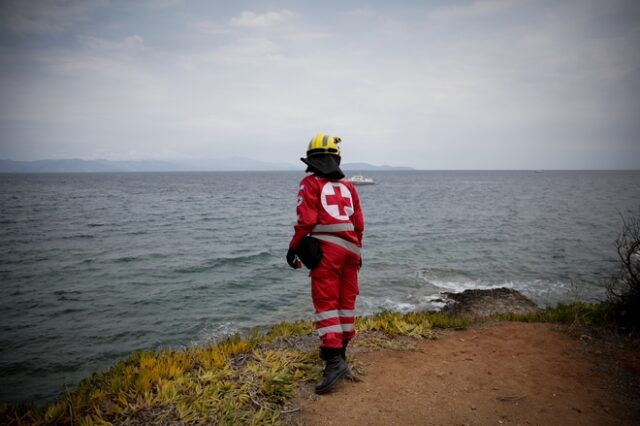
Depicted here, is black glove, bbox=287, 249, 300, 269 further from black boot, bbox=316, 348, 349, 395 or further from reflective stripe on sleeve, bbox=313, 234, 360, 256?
black boot, bbox=316, 348, 349, 395

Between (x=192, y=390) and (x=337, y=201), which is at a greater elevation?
(x=337, y=201)

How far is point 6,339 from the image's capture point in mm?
10500

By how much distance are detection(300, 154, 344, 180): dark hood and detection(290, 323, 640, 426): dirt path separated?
9.21 feet

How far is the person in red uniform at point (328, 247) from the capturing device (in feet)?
13.8

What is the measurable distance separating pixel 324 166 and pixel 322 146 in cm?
28

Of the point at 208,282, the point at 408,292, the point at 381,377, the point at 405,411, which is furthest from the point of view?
the point at 208,282

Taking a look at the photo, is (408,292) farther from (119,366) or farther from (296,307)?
(119,366)

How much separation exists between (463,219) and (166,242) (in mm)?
28493

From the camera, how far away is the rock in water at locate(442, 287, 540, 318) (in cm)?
1088

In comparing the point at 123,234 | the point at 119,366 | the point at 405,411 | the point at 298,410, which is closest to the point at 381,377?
the point at 405,411

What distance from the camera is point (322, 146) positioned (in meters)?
4.41

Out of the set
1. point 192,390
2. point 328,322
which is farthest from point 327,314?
point 192,390

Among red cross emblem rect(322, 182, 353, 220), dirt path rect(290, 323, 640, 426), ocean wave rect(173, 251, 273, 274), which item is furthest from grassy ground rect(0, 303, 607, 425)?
ocean wave rect(173, 251, 273, 274)

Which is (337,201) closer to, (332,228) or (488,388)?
(332,228)
